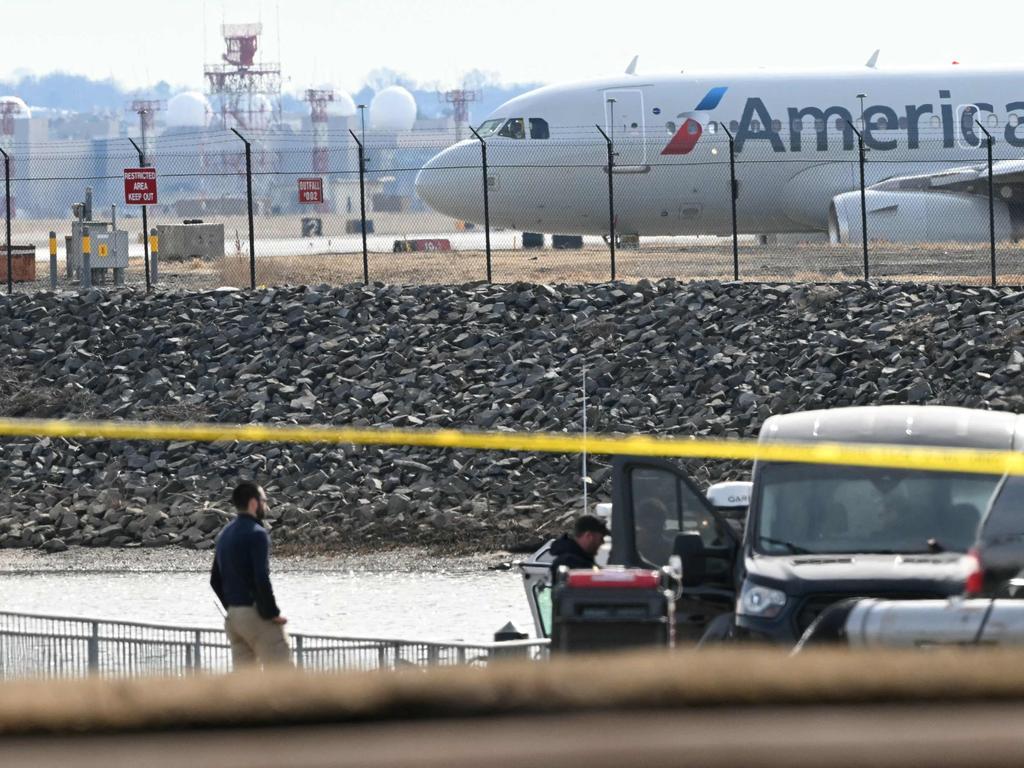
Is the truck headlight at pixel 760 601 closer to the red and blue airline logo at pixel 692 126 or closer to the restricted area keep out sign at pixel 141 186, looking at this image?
the restricted area keep out sign at pixel 141 186

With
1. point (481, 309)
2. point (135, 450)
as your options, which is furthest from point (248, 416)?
point (481, 309)

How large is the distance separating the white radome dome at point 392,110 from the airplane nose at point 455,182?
140972mm

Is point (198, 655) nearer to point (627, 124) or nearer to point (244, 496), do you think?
point (244, 496)

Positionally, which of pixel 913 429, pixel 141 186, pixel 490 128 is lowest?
pixel 913 429

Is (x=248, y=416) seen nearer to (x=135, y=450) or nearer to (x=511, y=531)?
(x=135, y=450)

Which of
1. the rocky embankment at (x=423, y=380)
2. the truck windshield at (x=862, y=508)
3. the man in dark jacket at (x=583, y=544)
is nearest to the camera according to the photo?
the truck windshield at (x=862, y=508)

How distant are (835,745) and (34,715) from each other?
0.59m

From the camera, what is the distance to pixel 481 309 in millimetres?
27422

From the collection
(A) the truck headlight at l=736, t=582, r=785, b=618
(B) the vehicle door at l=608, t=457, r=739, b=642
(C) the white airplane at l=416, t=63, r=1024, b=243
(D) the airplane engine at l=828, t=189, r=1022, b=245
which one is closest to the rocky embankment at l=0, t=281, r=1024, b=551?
(D) the airplane engine at l=828, t=189, r=1022, b=245

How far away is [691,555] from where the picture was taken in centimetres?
856

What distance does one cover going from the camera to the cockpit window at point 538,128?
37.1 meters

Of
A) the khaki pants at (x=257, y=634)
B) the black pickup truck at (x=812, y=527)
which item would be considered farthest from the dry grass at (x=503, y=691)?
the khaki pants at (x=257, y=634)

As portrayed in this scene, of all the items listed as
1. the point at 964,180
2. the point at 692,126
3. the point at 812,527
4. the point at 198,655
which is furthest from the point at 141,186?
the point at 812,527

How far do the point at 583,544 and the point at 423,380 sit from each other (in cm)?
1515
